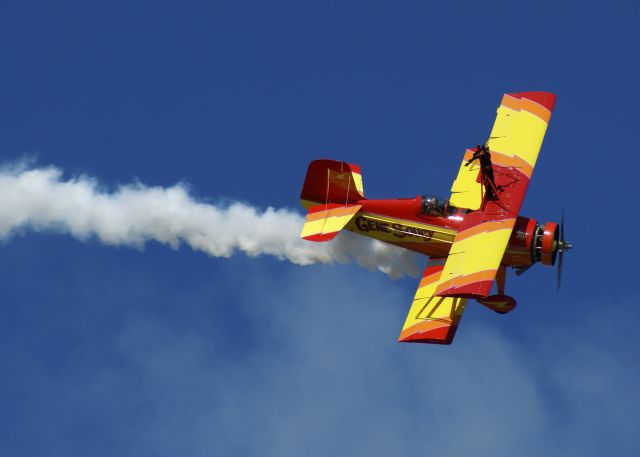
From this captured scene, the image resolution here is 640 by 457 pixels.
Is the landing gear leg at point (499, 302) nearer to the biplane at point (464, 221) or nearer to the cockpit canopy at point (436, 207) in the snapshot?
the biplane at point (464, 221)

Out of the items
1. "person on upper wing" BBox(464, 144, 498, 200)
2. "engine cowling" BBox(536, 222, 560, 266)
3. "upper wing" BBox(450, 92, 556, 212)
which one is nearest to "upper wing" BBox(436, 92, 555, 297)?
"upper wing" BBox(450, 92, 556, 212)

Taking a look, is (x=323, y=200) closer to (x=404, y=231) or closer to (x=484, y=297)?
(x=404, y=231)

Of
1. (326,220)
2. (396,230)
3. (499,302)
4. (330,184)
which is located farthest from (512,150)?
(326,220)

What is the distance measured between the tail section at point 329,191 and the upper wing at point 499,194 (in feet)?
8.60

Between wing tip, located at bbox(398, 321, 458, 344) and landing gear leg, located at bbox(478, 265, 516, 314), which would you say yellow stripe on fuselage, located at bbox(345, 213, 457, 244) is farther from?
wing tip, located at bbox(398, 321, 458, 344)

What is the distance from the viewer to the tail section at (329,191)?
4682 cm

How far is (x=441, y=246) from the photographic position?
4603 centimetres

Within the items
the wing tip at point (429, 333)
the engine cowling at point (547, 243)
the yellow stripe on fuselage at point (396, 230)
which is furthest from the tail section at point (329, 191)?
the engine cowling at point (547, 243)

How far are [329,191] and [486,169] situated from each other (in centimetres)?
449

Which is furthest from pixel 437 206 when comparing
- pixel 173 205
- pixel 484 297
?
pixel 173 205

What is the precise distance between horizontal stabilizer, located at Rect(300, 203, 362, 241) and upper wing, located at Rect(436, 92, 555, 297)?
2749 millimetres

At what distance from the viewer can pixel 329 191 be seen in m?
47.1

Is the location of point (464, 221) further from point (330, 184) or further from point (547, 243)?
point (330, 184)

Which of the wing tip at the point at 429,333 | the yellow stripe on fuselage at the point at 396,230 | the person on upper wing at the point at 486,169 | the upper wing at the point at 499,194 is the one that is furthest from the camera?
the yellow stripe on fuselage at the point at 396,230
